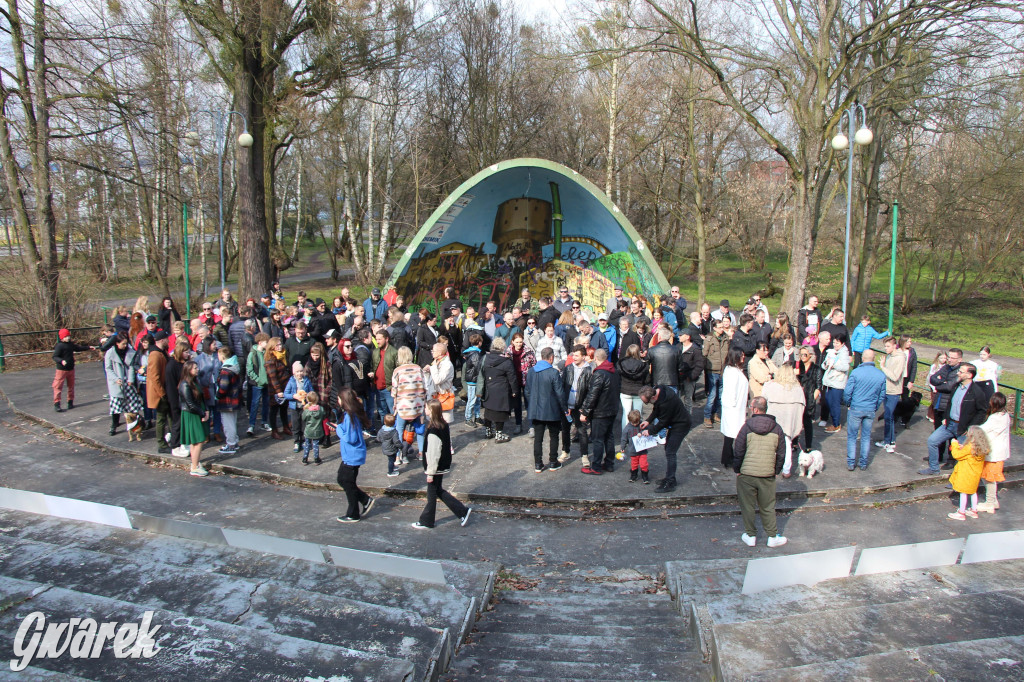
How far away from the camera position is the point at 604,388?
8211 millimetres

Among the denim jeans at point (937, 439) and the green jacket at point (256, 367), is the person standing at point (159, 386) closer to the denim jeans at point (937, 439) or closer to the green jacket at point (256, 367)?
the green jacket at point (256, 367)

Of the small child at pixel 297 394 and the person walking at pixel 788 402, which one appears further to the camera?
the small child at pixel 297 394

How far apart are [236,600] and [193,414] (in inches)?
190

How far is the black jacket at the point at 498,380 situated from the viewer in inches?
360

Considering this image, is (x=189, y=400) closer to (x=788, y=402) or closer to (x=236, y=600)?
(x=236, y=600)

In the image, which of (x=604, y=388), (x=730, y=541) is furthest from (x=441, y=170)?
(x=730, y=541)

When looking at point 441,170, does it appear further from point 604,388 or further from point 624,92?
point 604,388

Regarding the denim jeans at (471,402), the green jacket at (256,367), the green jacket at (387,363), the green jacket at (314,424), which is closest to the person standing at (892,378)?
the denim jeans at (471,402)

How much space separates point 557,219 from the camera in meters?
17.0

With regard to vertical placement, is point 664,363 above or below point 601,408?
above

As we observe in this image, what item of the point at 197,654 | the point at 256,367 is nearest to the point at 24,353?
the point at 256,367

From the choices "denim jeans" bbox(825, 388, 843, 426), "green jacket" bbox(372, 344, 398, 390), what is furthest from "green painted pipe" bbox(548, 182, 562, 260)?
"denim jeans" bbox(825, 388, 843, 426)

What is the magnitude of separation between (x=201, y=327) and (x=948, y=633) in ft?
31.9

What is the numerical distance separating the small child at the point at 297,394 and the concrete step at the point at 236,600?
3.91m
